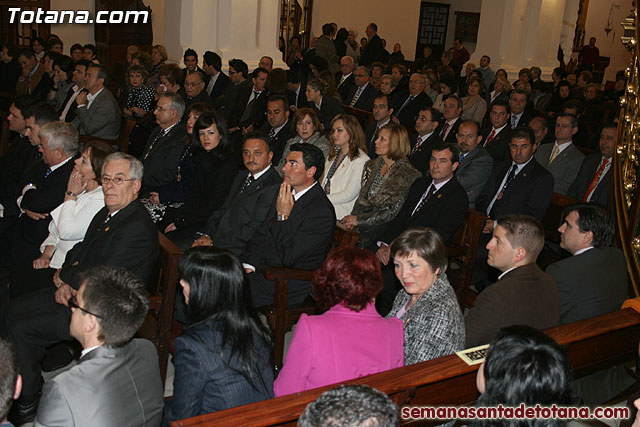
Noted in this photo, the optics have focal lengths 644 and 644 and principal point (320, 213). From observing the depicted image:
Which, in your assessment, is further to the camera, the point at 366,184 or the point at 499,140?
the point at 499,140

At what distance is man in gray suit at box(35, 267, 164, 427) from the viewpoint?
2.01 meters

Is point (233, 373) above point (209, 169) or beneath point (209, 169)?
beneath

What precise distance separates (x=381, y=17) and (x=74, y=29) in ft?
28.6

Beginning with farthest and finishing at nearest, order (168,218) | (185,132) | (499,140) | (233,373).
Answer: (499,140) → (185,132) → (168,218) → (233,373)

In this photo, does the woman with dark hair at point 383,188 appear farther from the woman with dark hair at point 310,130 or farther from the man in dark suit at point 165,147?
the man in dark suit at point 165,147

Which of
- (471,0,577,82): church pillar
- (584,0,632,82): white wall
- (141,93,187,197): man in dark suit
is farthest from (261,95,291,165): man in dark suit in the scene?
(584,0,632,82): white wall

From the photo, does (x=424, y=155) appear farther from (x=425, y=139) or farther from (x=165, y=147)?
(x=165, y=147)

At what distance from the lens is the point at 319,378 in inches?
92.0

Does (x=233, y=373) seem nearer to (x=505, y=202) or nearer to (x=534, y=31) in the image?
(x=505, y=202)

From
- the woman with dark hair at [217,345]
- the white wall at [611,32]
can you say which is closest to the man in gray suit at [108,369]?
the woman with dark hair at [217,345]

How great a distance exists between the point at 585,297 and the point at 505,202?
1.88m

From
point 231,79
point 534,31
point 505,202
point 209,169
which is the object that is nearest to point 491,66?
point 534,31

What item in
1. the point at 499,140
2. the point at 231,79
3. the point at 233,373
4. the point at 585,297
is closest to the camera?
the point at 233,373

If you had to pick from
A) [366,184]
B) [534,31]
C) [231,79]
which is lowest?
[366,184]
